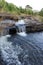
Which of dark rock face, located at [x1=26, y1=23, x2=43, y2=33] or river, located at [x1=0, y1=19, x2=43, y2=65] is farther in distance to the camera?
dark rock face, located at [x1=26, y1=23, x2=43, y2=33]

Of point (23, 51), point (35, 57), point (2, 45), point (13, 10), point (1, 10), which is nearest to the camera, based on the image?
point (35, 57)

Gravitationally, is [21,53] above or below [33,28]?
above

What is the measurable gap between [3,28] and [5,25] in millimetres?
1632

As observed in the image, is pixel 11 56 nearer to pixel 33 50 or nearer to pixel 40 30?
pixel 33 50

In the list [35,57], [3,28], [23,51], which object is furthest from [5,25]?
[35,57]

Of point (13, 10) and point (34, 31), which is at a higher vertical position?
point (13, 10)

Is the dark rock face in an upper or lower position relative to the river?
lower

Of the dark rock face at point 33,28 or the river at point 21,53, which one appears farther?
the dark rock face at point 33,28

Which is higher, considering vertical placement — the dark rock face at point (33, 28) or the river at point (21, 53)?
the river at point (21, 53)

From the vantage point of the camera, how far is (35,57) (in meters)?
17.6

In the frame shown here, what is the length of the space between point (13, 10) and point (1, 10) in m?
5.45

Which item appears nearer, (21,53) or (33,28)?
(21,53)

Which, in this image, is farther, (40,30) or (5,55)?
(40,30)

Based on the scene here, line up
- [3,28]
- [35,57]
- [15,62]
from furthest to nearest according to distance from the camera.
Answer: [3,28] → [35,57] → [15,62]
